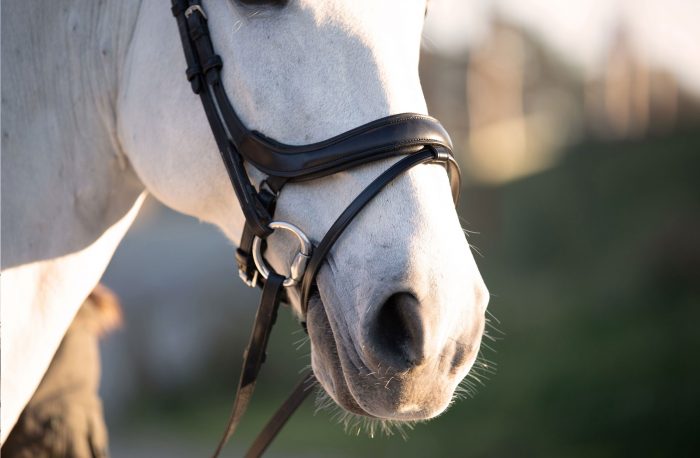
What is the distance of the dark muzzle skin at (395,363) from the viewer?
1746 millimetres

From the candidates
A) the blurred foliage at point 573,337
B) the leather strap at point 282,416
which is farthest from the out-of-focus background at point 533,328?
the leather strap at point 282,416

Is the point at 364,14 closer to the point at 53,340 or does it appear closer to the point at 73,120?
the point at 73,120

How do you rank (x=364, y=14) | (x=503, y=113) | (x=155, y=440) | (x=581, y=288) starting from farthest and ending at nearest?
(x=503, y=113) < (x=581, y=288) < (x=155, y=440) < (x=364, y=14)

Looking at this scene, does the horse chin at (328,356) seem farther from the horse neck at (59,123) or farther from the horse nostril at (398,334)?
the horse neck at (59,123)

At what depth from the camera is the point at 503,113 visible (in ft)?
93.2

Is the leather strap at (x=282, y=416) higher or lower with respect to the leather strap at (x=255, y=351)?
lower

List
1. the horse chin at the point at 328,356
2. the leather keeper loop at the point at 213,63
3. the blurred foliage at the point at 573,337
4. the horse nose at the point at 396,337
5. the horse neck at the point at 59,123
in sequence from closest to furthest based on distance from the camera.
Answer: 1. the horse nose at the point at 396,337
2. the horse chin at the point at 328,356
3. the leather keeper loop at the point at 213,63
4. the horse neck at the point at 59,123
5. the blurred foliage at the point at 573,337

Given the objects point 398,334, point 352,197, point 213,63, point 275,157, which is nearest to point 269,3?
point 213,63

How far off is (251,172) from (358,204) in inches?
13.5

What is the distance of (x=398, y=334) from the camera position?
1.79 metres

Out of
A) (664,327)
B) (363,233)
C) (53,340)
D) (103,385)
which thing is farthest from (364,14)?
(103,385)

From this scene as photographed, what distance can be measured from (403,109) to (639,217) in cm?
1167

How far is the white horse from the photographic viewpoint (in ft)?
5.78

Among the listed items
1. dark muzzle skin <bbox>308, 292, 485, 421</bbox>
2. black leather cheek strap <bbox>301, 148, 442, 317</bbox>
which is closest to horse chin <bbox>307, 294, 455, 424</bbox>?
dark muzzle skin <bbox>308, 292, 485, 421</bbox>
